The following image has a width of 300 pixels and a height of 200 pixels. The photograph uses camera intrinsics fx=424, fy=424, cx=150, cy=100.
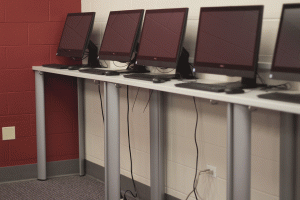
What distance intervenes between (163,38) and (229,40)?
530 mm

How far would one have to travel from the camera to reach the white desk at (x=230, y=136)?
1815 mm

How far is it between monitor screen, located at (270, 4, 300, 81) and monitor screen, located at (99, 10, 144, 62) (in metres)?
1.17

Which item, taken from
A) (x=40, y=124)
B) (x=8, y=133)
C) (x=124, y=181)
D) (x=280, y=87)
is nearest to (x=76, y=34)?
(x=40, y=124)

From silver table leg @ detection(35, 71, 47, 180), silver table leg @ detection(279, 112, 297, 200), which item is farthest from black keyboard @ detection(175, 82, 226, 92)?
silver table leg @ detection(35, 71, 47, 180)

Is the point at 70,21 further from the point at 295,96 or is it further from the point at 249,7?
the point at 295,96

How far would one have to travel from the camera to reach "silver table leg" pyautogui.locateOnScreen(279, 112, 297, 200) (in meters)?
2.04

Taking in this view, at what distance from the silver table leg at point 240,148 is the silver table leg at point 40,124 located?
6.95 feet

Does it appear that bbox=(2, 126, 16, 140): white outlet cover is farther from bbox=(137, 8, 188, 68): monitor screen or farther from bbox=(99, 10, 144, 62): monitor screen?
bbox=(137, 8, 188, 68): monitor screen

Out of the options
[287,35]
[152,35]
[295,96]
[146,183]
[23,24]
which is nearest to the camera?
[295,96]

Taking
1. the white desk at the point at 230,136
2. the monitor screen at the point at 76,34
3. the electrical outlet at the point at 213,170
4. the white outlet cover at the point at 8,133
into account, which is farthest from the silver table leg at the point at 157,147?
the white outlet cover at the point at 8,133

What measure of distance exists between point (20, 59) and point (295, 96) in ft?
8.35

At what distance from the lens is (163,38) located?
262 centimetres

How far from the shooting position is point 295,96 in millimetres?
1759

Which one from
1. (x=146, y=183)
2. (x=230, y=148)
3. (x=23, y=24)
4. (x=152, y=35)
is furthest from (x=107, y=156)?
(x=23, y=24)
